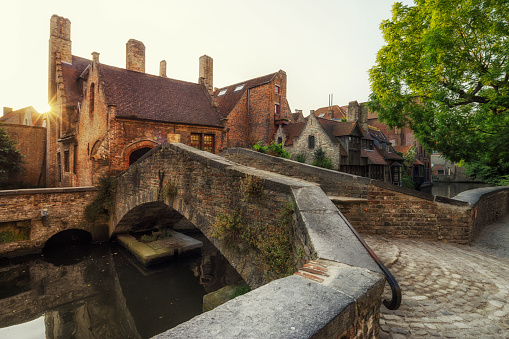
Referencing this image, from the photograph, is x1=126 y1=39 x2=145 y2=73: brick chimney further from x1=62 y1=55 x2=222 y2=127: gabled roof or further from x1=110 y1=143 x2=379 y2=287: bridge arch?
x1=110 y1=143 x2=379 y2=287: bridge arch

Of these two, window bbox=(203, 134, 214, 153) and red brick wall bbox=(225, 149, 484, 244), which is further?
window bbox=(203, 134, 214, 153)

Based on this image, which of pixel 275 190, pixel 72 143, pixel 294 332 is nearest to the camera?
pixel 294 332

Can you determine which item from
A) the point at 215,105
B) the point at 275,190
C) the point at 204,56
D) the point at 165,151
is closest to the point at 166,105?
the point at 215,105

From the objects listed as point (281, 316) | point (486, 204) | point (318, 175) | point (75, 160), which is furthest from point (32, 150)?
point (486, 204)

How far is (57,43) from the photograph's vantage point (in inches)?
746

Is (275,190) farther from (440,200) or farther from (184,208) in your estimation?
(440,200)

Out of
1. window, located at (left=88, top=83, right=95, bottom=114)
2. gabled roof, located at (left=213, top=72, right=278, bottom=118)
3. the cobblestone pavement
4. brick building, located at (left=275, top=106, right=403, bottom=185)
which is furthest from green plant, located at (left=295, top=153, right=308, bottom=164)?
the cobblestone pavement

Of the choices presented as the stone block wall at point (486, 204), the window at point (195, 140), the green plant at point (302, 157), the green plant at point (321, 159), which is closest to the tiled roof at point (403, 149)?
the green plant at point (321, 159)

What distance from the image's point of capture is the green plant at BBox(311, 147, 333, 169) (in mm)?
22875

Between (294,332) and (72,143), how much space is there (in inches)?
768

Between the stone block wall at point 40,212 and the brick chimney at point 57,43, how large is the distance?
12.8 meters

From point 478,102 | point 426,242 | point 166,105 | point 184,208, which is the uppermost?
point 166,105

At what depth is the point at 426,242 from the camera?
5.67 metres

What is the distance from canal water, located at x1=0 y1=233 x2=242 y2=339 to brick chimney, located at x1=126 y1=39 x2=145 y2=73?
12.3 metres
